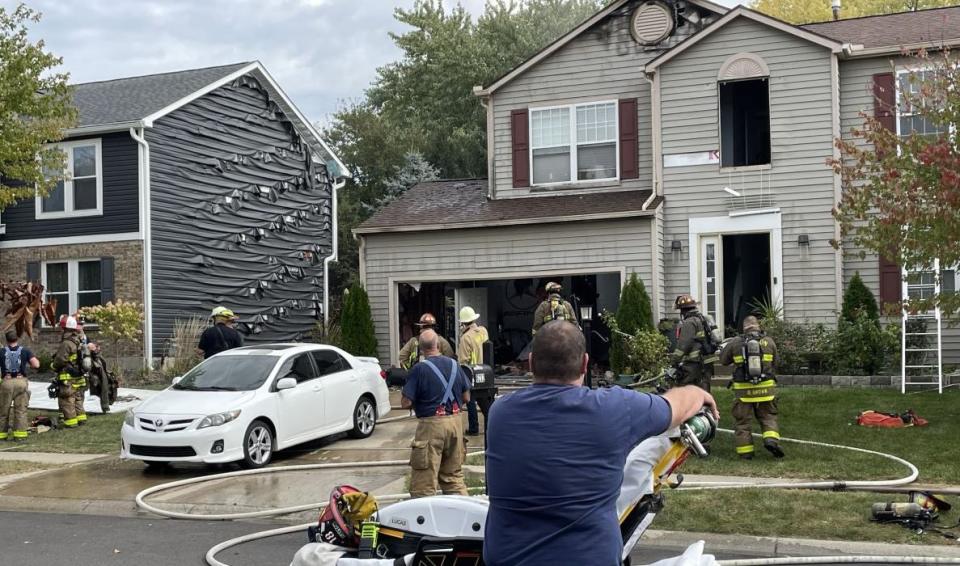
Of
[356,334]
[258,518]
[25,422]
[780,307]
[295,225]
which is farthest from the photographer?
[295,225]

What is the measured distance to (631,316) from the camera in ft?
61.9

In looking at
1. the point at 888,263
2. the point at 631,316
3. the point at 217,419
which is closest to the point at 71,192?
the point at 631,316

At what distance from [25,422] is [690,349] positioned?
982cm

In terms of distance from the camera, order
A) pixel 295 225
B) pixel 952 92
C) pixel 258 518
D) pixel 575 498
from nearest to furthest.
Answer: pixel 575 498, pixel 258 518, pixel 952 92, pixel 295 225

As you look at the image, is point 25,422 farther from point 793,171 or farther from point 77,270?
point 793,171

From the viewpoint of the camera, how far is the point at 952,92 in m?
12.1

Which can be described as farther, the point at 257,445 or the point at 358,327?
the point at 358,327

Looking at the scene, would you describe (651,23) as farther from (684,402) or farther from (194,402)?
(684,402)

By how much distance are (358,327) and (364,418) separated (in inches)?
270

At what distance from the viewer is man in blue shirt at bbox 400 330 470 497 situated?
28.7 ft

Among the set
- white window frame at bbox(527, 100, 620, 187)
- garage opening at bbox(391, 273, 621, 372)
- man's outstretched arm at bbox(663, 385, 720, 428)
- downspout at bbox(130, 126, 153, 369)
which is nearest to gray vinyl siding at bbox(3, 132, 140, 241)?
downspout at bbox(130, 126, 153, 369)

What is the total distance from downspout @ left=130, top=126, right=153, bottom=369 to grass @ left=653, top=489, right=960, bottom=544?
1598 centimetres

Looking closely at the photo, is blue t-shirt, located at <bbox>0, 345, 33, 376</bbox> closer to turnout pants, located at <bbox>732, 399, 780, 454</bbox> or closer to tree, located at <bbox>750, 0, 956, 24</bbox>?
turnout pants, located at <bbox>732, 399, 780, 454</bbox>

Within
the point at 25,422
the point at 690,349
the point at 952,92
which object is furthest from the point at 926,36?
the point at 25,422
